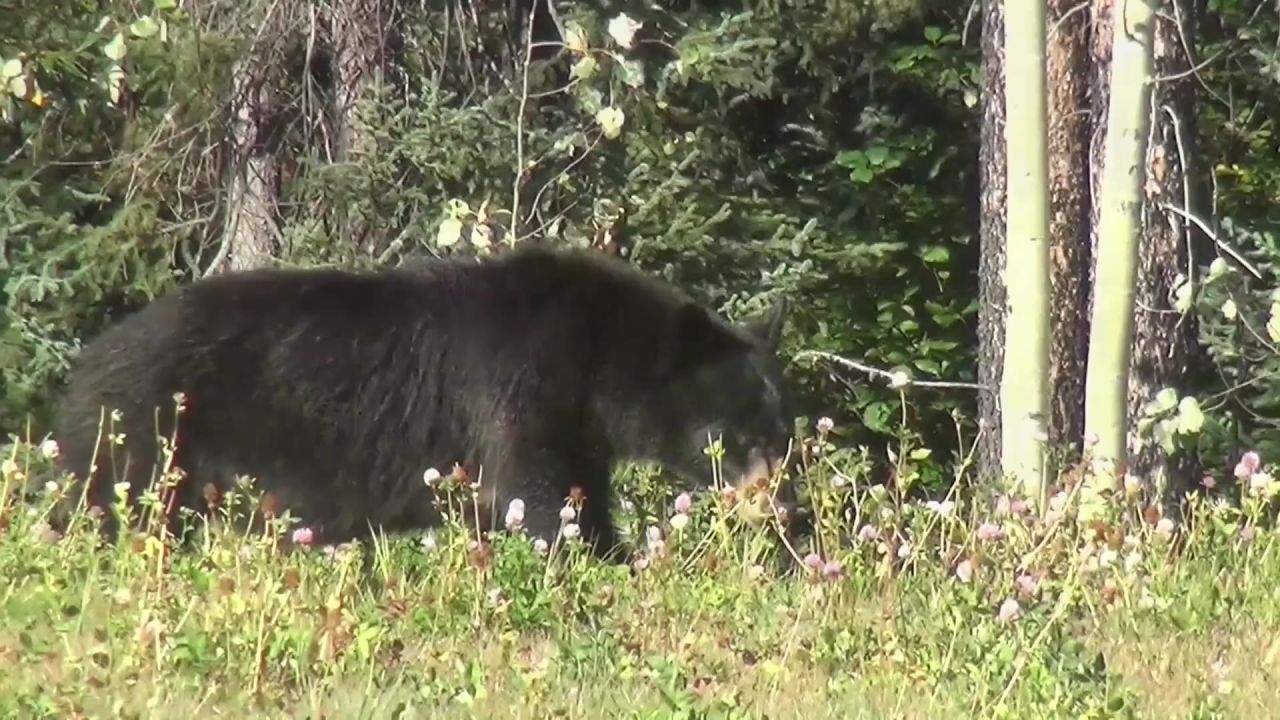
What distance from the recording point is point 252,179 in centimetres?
994

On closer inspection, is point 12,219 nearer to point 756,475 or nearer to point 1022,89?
point 756,475

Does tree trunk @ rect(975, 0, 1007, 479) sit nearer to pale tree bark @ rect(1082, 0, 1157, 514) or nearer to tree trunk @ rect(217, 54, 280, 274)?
pale tree bark @ rect(1082, 0, 1157, 514)

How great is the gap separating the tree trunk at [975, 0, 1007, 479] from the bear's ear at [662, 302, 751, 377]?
4.94 feet

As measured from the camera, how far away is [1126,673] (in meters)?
4.90

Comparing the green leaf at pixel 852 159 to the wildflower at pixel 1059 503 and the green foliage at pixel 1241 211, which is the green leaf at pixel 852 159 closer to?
the green foliage at pixel 1241 211

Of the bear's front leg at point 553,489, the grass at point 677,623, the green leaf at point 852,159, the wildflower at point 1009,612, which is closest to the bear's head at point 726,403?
the bear's front leg at point 553,489

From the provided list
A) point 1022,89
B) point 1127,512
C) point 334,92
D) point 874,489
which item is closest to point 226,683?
point 874,489

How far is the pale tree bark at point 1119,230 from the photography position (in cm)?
655

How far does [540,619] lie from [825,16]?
634 cm

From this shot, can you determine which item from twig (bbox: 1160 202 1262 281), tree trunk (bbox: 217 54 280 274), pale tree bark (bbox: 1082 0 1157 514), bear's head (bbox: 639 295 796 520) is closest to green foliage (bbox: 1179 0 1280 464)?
twig (bbox: 1160 202 1262 281)

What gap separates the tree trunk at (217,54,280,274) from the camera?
32.1ft

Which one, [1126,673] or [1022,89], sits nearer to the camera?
[1126,673]

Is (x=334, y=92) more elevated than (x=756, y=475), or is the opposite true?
(x=334, y=92)

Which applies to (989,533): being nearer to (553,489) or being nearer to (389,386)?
(553,489)
